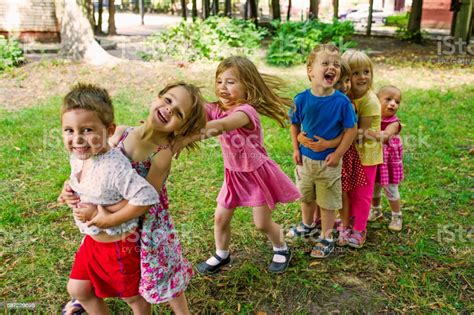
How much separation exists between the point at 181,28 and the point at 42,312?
929 centimetres

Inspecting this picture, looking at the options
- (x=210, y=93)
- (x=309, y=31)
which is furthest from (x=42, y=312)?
(x=309, y=31)

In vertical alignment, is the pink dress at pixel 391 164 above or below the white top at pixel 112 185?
below

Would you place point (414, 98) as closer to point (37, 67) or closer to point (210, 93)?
Result: point (210, 93)

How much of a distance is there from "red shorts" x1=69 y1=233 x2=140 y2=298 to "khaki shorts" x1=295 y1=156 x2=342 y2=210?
4.68 feet

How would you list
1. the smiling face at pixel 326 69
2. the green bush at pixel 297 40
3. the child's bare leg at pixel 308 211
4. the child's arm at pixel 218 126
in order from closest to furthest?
the child's arm at pixel 218 126
the smiling face at pixel 326 69
the child's bare leg at pixel 308 211
the green bush at pixel 297 40

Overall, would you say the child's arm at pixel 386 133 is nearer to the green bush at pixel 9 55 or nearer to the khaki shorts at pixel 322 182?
the khaki shorts at pixel 322 182

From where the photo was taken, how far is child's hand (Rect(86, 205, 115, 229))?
6.20ft

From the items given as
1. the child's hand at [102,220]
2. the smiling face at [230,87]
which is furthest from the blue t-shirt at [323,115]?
the child's hand at [102,220]

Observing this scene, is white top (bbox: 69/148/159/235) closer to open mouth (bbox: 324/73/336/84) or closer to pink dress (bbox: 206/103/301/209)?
pink dress (bbox: 206/103/301/209)

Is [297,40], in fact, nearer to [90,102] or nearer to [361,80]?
[361,80]

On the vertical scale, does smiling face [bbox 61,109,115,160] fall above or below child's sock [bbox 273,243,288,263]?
above

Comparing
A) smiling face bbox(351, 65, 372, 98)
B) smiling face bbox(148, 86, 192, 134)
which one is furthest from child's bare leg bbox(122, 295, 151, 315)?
smiling face bbox(351, 65, 372, 98)

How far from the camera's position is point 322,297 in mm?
2795

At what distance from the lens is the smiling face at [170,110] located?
2.00 metres
